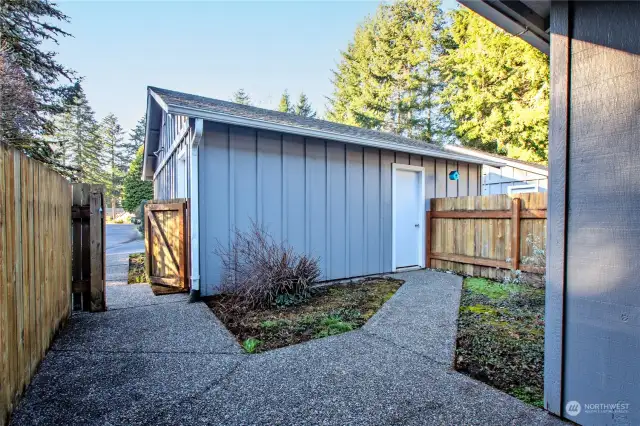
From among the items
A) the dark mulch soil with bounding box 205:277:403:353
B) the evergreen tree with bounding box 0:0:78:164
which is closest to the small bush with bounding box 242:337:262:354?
the dark mulch soil with bounding box 205:277:403:353

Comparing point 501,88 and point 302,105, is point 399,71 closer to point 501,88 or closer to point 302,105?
point 501,88

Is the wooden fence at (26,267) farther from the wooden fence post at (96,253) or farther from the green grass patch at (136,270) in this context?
the green grass patch at (136,270)

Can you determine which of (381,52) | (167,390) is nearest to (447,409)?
(167,390)

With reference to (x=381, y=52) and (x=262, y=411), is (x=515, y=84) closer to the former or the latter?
(x=381, y=52)

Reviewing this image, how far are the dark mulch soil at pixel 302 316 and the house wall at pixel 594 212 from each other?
198 cm

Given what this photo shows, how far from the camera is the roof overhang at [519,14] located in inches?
78.4

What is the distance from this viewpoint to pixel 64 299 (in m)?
3.39

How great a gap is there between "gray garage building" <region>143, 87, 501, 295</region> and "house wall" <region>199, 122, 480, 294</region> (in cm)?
2

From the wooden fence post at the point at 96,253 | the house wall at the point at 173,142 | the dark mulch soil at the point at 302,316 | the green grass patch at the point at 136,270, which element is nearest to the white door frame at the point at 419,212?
the dark mulch soil at the point at 302,316

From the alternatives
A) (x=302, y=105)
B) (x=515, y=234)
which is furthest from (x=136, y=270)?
(x=302, y=105)

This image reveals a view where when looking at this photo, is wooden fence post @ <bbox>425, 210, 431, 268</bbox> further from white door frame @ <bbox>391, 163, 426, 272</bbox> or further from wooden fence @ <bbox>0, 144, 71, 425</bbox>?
wooden fence @ <bbox>0, 144, 71, 425</bbox>

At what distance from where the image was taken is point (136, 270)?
22.9 ft

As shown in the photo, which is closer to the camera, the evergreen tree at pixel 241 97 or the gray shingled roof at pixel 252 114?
the gray shingled roof at pixel 252 114

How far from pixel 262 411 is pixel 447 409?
3.69 ft
